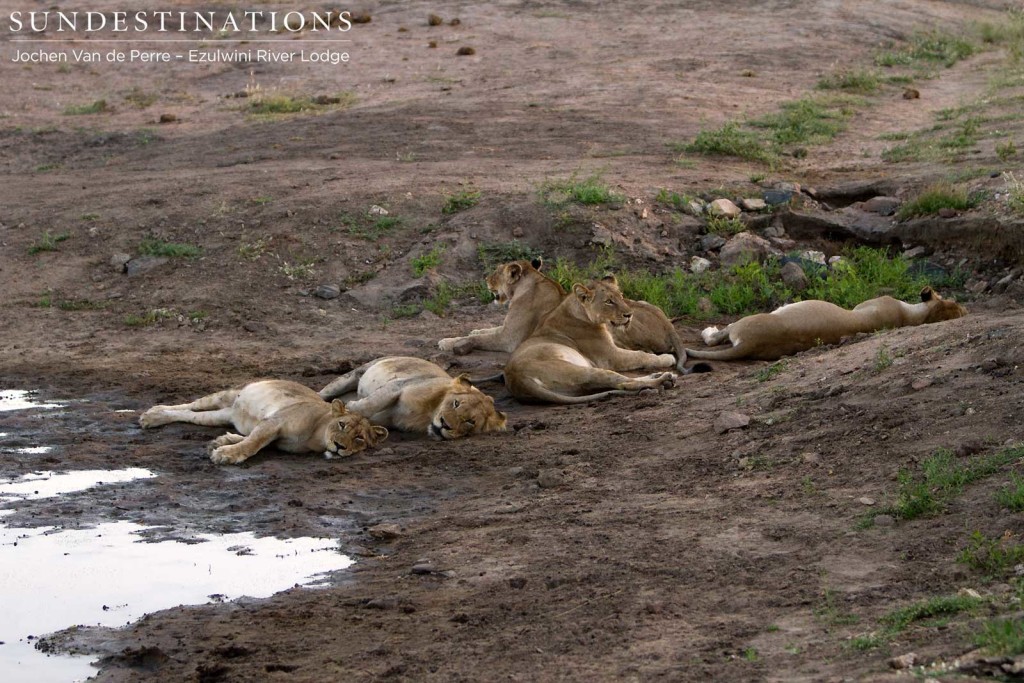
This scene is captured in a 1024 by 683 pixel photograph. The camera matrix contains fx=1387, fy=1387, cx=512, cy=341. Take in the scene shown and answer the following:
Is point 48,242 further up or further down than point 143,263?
further up

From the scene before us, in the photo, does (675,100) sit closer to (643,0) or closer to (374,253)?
(374,253)

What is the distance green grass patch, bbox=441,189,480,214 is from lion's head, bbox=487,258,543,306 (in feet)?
8.86

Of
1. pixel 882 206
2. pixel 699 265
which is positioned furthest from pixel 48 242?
pixel 882 206

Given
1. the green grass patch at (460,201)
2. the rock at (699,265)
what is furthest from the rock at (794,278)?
the green grass patch at (460,201)

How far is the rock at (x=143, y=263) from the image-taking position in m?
13.5

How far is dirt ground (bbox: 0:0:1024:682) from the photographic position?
5.47 metres

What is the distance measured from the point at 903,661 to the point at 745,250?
8991mm

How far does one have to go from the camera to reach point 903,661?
4426 mm

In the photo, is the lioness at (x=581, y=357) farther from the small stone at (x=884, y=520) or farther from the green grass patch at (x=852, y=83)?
the green grass patch at (x=852, y=83)

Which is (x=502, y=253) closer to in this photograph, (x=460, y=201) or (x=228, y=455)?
(x=460, y=201)

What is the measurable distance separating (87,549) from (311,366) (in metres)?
4.33

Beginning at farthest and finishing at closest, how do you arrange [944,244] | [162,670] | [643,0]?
[643,0] → [944,244] → [162,670]

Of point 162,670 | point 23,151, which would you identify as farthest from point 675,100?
point 162,670

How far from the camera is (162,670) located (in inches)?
212
